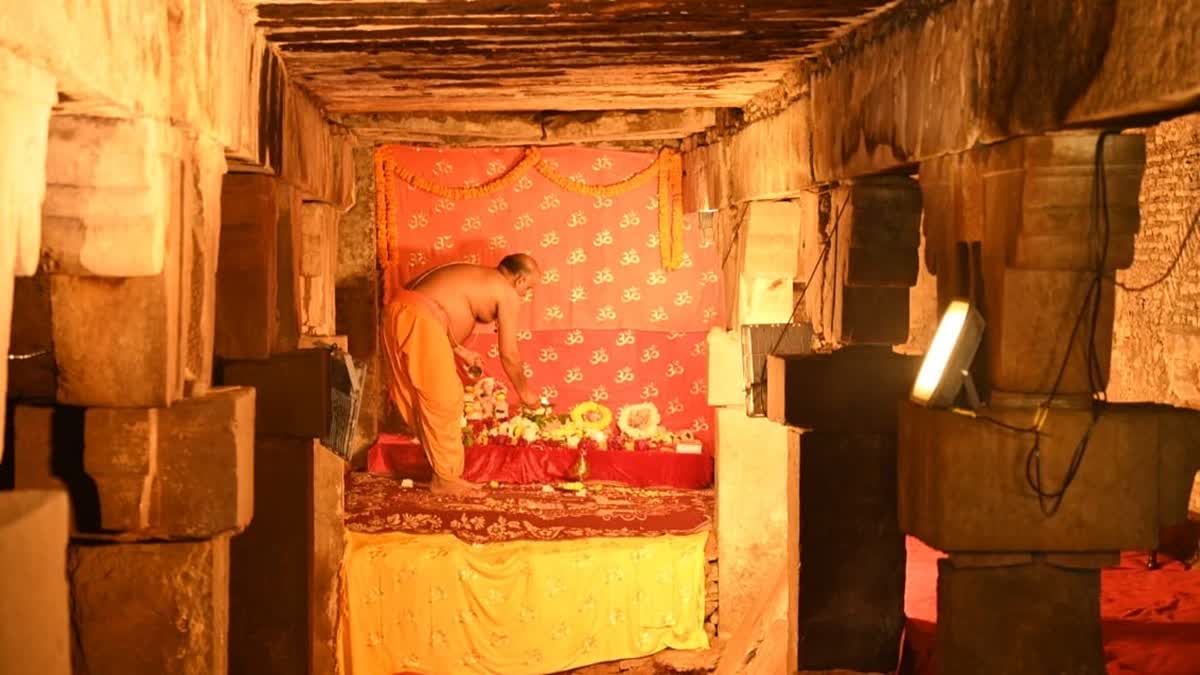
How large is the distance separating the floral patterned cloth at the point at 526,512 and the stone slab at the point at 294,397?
2.35m

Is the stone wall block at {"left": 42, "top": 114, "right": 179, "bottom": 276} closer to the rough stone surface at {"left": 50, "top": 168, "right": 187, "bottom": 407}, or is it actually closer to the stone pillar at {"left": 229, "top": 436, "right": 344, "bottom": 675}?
the rough stone surface at {"left": 50, "top": 168, "right": 187, "bottom": 407}

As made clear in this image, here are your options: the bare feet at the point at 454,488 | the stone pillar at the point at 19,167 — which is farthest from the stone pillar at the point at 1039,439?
the bare feet at the point at 454,488

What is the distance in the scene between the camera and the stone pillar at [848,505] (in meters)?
5.83

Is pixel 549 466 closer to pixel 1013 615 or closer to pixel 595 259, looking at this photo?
pixel 595 259

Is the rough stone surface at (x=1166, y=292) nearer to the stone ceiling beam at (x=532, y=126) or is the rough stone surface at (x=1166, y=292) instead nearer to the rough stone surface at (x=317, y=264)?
the stone ceiling beam at (x=532, y=126)

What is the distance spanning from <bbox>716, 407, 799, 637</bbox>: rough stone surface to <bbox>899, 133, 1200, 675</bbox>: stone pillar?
4135mm

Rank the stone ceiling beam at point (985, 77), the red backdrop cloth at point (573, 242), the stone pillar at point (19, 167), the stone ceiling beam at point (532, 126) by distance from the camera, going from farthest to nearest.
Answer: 1. the red backdrop cloth at point (573, 242)
2. the stone ceiling beam at point (532, 126)
3. the stone ceiling beam at point (985, 77)
4. the stone pillar at point (19, 167)

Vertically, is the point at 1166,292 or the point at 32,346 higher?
the point at 1166,292

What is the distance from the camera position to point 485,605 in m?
7.92

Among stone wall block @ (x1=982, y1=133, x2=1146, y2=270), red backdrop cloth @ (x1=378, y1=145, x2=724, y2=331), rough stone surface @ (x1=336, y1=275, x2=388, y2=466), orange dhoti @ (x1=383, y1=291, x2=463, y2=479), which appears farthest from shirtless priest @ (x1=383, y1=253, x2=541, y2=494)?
stone wall block @ (x1=982, y1=133, x2=1146, y2=270)

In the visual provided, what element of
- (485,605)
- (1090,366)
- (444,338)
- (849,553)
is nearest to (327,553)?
(485,605)

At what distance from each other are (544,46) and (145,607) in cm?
283

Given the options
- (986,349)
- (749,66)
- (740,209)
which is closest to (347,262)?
(740,209)

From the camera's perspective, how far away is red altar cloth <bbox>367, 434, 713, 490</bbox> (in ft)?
32.6
